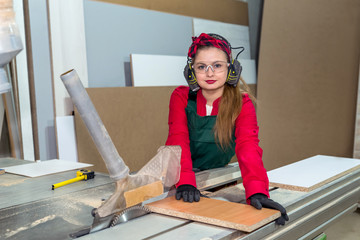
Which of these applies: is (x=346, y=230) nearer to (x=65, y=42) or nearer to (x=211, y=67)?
(x=211, y=67)

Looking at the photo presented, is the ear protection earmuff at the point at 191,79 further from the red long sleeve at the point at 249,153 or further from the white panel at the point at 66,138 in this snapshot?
the white panel at the point at 66,138

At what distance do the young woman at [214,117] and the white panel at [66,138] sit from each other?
5.50 ft

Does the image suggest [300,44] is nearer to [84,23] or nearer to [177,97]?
[84,23]

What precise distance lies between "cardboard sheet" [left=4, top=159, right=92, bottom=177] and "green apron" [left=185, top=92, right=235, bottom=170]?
1.96ft

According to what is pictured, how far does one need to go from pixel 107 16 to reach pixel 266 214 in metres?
2.58

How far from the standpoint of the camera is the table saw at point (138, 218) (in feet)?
3.32

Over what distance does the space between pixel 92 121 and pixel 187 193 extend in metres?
0.49

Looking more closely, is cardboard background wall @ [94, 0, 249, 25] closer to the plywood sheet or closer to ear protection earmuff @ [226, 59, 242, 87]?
ear protection earmuff @ [226, 59, 242, 87]

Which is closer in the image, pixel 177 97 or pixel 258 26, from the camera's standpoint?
pixel 177 97

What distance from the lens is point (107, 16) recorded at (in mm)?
3209

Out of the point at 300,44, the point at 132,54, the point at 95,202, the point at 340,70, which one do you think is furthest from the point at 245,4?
the point at 95,202

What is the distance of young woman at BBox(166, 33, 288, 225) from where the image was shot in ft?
4.11

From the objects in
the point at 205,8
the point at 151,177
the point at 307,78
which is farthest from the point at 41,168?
the point at 307,78

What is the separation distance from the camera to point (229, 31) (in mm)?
4273
